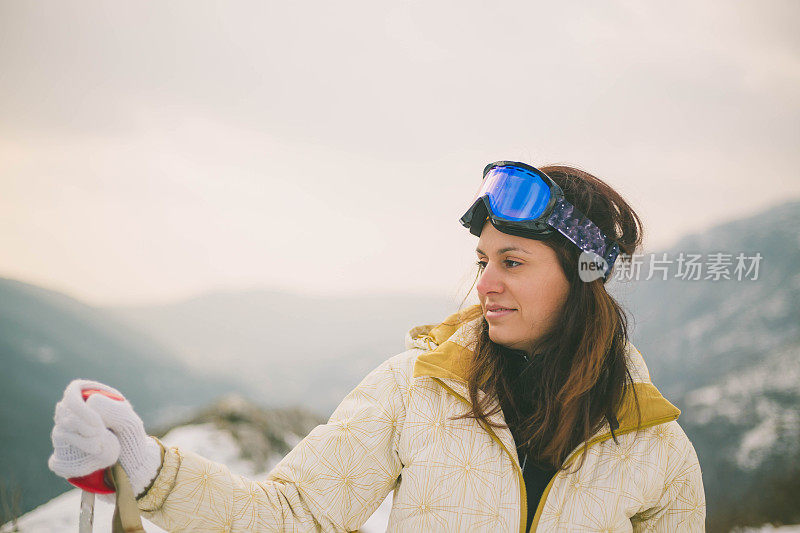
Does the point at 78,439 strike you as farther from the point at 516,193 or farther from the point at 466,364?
the point at 516,193

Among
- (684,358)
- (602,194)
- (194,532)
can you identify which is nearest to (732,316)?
(684,358)

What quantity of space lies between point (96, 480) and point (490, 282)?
118 centimetres

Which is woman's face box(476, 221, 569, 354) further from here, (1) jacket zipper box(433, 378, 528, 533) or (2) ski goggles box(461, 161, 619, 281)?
(1) jacket zipper box(433, 378, 528, 533)

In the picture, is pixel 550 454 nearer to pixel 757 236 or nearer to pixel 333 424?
pixel 333 424

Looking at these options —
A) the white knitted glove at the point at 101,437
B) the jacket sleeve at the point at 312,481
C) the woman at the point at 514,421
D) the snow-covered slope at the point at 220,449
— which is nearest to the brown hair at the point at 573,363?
the woman at the point at 514,421

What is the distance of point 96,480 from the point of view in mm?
1073

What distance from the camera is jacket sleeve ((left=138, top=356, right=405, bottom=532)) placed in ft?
3.92

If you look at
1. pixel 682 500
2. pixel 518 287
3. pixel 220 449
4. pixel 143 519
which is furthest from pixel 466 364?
pixel 220 449

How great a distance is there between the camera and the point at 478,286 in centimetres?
161

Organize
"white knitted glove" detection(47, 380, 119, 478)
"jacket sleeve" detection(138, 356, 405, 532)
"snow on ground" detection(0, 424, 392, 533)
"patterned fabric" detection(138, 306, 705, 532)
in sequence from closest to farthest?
"white knitted glove" detection(47, 380, 119, 478)
"jacket sleeve" detection(138, 356, 405, 532)
"patterned fabric" detection(138, 306, 705, 532)
"snow on ground" detection(0, 424, 392, 533)

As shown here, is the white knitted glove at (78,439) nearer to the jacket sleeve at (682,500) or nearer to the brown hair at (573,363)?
the brown hair at (573,363)

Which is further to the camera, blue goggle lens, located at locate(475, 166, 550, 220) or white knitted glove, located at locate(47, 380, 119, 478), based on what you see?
blue goggle lens, located at locate(475, 166, 550, 220)

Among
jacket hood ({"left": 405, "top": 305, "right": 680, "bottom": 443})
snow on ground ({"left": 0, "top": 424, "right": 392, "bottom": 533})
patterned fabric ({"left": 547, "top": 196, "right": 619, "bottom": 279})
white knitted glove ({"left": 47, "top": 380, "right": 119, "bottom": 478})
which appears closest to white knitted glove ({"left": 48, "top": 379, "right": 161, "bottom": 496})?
white knitted glove ({"left": 47, "top": 380, "right": 119, "bottom": 478})

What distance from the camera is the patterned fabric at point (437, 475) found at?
134cm
